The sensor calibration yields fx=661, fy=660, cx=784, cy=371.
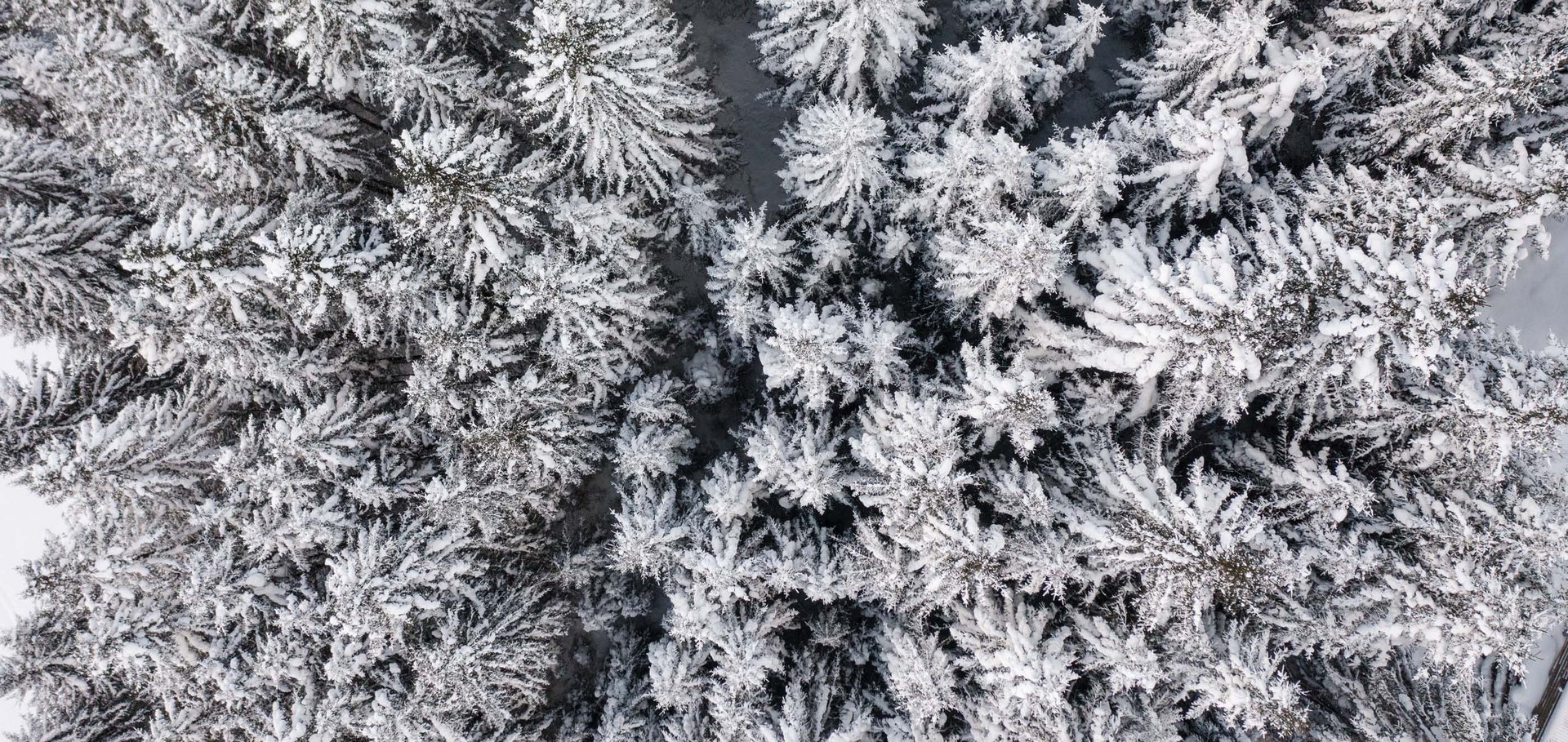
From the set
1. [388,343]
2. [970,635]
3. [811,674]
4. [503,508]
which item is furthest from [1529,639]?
[388,343]

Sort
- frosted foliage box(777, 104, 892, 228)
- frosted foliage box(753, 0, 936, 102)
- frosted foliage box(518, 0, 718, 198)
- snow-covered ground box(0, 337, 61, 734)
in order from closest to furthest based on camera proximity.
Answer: frosted foliage box(518, 0, 718, 198)
frosted foliage box(777, 104, 892, 228)
frosted foliage box(753, 0, 936, 102)
snow-covered ground box(0, 337, 61, 734)

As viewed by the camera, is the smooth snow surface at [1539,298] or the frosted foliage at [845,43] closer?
the frosted foliage at [845,43]

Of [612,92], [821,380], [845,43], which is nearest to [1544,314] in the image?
[821,380]

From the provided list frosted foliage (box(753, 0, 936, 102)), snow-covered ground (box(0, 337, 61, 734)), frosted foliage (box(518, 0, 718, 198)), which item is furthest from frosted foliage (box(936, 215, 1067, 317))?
snow-covered ground (box(0, 337, 61, 734))

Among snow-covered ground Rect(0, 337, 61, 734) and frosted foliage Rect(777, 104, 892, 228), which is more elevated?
frosted foliage Rect(777, 104, 892, 228)

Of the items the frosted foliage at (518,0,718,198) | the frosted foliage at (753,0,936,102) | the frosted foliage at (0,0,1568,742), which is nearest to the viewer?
the frosted foliage at (0,0,1568,742)

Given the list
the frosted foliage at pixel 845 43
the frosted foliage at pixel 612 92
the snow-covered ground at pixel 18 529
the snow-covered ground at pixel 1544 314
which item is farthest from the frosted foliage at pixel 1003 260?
the snow-covered ground at pixel 18 529

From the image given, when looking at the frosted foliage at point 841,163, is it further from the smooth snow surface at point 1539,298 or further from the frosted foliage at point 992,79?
the smooth snow surface at point 1539,298

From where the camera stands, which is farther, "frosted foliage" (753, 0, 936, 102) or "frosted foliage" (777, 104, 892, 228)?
"frosted foliage" (753, 0, 936, 102)

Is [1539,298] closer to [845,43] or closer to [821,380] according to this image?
[821,380]

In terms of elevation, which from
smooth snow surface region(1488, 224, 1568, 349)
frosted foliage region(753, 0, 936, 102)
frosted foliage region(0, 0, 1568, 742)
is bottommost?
frosted foliage region(0, 0, 1568, 742)

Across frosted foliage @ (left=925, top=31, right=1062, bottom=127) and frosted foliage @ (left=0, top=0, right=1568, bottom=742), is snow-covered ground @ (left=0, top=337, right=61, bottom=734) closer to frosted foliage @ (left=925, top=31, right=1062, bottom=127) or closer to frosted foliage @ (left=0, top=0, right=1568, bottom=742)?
frosted foliage @ (left=0, top=0, right=1568, bottom=742)
